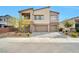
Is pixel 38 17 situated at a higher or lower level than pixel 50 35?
higher

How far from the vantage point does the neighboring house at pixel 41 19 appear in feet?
17.4

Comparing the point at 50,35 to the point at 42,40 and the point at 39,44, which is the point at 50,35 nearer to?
the point at 42,40

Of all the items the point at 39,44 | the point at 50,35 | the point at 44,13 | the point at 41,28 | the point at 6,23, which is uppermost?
the point at 44,13

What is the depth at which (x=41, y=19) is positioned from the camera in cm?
539

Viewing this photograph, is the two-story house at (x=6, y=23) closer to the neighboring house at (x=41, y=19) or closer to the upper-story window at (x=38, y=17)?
the neighboring house at (x=41, y=19)

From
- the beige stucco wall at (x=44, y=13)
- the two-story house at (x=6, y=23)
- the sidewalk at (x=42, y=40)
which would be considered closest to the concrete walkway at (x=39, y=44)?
the sidewalk at (x=42, y=40)

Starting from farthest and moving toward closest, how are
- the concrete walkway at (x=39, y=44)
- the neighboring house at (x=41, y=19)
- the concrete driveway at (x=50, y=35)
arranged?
the neighboring house at (x=41, y=19) → the concrete driveway at (x=50, y=35) → the concrete walkway at (x=39, y=44)

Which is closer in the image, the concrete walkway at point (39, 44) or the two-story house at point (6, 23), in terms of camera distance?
the concrete walkway at point (39, 44)

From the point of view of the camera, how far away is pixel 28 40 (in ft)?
17.1

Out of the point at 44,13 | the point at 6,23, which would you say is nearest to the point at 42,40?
the point at 44,13

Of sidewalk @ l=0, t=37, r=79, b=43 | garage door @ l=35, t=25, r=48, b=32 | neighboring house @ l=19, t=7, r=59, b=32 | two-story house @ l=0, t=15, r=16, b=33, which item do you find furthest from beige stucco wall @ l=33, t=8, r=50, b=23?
two-story house @ l=0, t=15, r=16, b=33

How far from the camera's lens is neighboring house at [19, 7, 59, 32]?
17.4 feet

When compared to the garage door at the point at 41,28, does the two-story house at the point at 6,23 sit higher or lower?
higher
